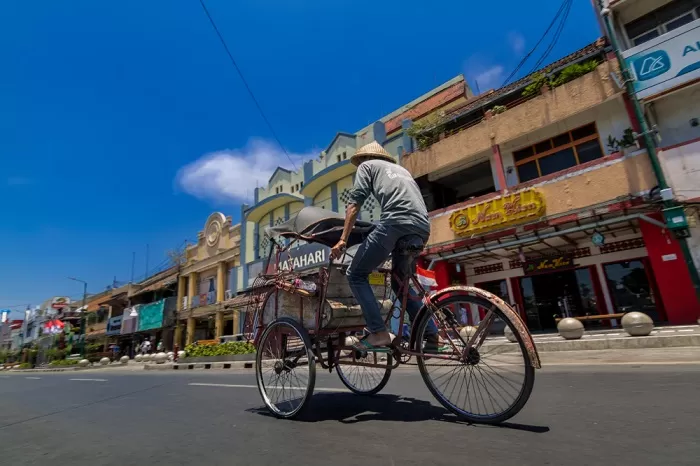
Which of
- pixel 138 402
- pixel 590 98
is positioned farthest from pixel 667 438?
pixel 590 98

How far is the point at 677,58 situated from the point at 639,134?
2.48 metres

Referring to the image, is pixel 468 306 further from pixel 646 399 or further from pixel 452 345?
pixel 646 399

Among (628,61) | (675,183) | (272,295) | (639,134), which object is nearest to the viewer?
(272,295)

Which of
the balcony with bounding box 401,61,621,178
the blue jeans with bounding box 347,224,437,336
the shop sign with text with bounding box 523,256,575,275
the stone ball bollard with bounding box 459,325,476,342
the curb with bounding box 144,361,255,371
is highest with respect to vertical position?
the balcony with bounding box 401,61,621,178

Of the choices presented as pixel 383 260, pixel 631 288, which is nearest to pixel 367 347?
pixel 383 260

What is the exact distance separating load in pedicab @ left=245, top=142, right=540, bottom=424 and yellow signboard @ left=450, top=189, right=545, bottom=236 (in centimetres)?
997

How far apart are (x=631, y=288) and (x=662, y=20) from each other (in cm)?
886

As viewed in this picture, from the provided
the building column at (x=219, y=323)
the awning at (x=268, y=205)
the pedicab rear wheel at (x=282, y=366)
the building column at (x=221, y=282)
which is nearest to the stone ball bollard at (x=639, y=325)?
the pedicab rear wheel at (x=282, y=366)

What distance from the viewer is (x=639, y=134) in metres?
10.4

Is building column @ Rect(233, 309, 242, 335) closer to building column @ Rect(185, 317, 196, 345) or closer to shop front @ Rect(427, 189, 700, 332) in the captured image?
building column @ Rect(185, 317, 196, 345)

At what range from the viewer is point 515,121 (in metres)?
13.3

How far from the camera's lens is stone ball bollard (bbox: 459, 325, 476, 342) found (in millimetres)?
2437

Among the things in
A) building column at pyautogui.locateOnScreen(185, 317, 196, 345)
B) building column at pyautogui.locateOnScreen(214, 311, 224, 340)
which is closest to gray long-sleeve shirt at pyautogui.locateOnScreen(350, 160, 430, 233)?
building column at pyautogui.locateOnScreen(214, 311, 224, 340)

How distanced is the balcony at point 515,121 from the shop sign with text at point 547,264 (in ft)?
15.6
